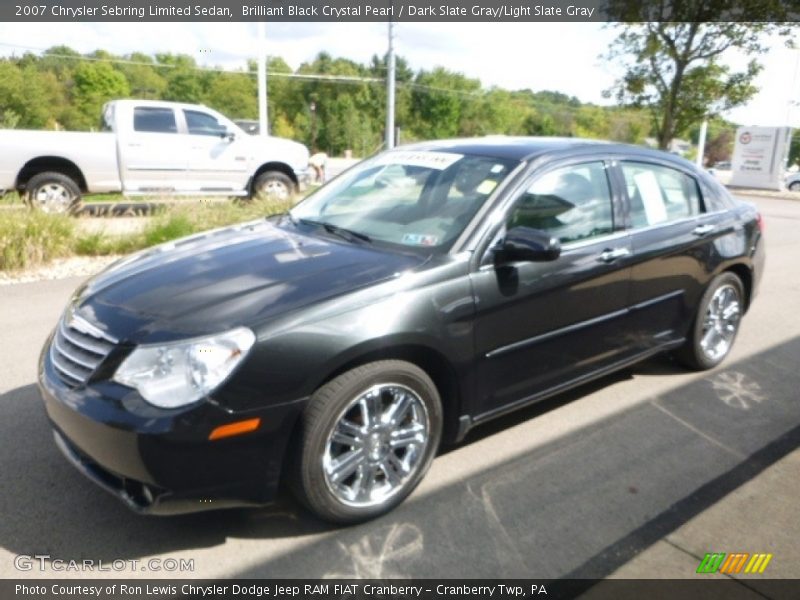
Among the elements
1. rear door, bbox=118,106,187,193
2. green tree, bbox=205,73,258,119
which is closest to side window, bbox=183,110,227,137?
rear door, bbox=118,106,187,193

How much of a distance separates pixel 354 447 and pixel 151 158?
10.5 m

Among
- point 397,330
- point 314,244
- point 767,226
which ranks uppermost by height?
point 314,244

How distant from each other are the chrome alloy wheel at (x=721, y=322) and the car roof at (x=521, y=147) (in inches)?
42.5

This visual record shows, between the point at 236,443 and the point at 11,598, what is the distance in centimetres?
99

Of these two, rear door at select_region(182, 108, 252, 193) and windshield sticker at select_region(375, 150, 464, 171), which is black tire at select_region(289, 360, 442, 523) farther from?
rear door at select_region(182, 108, 252, 193)

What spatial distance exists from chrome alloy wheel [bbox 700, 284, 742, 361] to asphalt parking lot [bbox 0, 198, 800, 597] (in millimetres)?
590

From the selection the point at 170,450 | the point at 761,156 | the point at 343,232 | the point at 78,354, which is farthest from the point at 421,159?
the point at 761,156

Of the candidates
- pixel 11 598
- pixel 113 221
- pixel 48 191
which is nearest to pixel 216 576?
pixel 11 598

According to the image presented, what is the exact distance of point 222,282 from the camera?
296 cm

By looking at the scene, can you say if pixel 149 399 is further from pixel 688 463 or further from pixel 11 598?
pixel 688 463

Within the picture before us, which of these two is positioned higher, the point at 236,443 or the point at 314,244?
the point at 314,244

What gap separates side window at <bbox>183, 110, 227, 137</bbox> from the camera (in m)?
12.4

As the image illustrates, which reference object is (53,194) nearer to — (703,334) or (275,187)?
(275,187)

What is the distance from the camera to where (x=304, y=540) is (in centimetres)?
282
